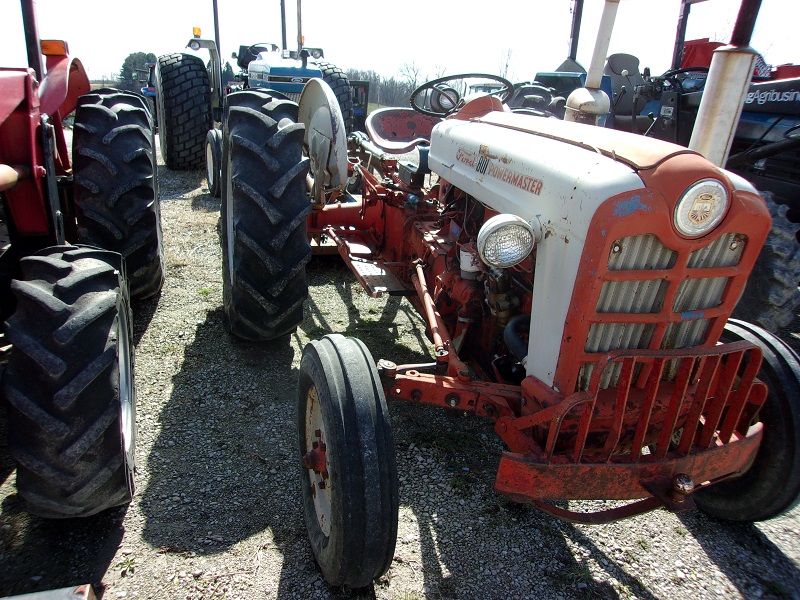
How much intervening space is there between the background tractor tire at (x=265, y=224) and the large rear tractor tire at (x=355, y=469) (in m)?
1.08

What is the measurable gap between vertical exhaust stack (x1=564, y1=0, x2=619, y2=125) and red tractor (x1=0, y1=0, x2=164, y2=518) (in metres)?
2.49

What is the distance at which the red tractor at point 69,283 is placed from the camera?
76.3 inches

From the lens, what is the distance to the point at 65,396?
1917 millimetres

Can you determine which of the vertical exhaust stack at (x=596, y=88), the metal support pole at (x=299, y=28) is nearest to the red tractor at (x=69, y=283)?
the vertical exhaust stack at (x=596, y=88)

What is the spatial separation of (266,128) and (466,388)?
75.6 inches

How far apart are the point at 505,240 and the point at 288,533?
5.03 feet

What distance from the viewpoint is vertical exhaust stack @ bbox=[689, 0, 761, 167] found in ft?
9.82

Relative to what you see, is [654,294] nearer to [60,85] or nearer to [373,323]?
[373,323]

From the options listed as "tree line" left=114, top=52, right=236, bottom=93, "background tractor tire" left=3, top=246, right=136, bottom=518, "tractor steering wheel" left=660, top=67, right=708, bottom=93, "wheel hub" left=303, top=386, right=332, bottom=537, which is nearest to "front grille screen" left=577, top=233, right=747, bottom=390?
"wheel hub" left=303, top=386, right=332, bottom=537

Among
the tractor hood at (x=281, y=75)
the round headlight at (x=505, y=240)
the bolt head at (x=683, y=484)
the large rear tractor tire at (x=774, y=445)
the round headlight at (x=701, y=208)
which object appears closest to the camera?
the round headlight at (x=701, y=208)

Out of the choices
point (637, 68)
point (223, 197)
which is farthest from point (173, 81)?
point (637, 68)

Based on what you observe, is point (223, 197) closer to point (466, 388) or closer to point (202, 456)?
point (202, 456)

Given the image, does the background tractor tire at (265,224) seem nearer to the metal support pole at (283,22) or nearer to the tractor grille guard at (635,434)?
the tractor grille guard at (635,434)

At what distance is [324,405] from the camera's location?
6.81 feet
